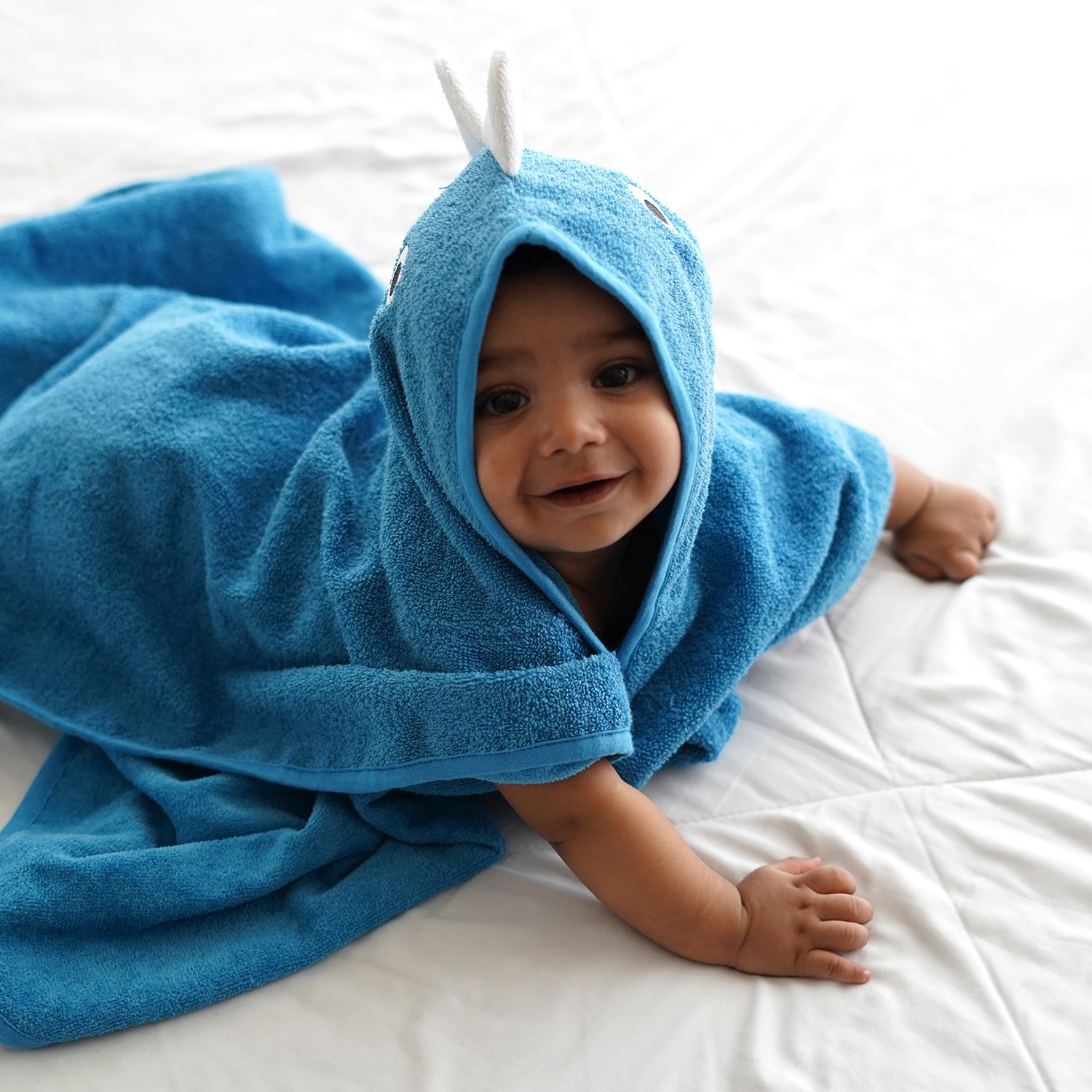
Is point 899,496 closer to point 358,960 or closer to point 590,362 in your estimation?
point 590,362

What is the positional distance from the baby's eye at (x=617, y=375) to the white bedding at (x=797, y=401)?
0.40 m

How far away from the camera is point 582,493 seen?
83cm

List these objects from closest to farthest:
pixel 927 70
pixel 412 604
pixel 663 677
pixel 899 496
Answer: pixel 412 604 → pixel 663 677 → pixel 899 496 → pixel 927 70

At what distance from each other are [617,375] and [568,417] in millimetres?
65

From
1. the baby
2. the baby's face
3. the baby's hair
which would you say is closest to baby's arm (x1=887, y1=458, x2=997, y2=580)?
the baby

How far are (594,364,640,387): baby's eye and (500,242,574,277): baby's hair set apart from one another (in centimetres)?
8

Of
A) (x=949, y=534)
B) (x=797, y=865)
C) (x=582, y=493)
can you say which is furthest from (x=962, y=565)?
(x=582, y=493)

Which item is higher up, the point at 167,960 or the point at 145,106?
the point at 145,106

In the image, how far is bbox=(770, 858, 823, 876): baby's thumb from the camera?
3.04 ft

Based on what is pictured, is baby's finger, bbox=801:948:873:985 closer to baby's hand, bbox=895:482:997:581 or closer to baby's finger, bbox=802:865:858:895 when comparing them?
baby's finger, bbox=802:865:858:895

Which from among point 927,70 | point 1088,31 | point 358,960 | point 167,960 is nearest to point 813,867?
point 358,960

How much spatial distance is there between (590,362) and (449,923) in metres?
0.48

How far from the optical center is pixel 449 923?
3.10 ft

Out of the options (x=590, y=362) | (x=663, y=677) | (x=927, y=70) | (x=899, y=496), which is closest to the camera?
(x=590, y=362)
